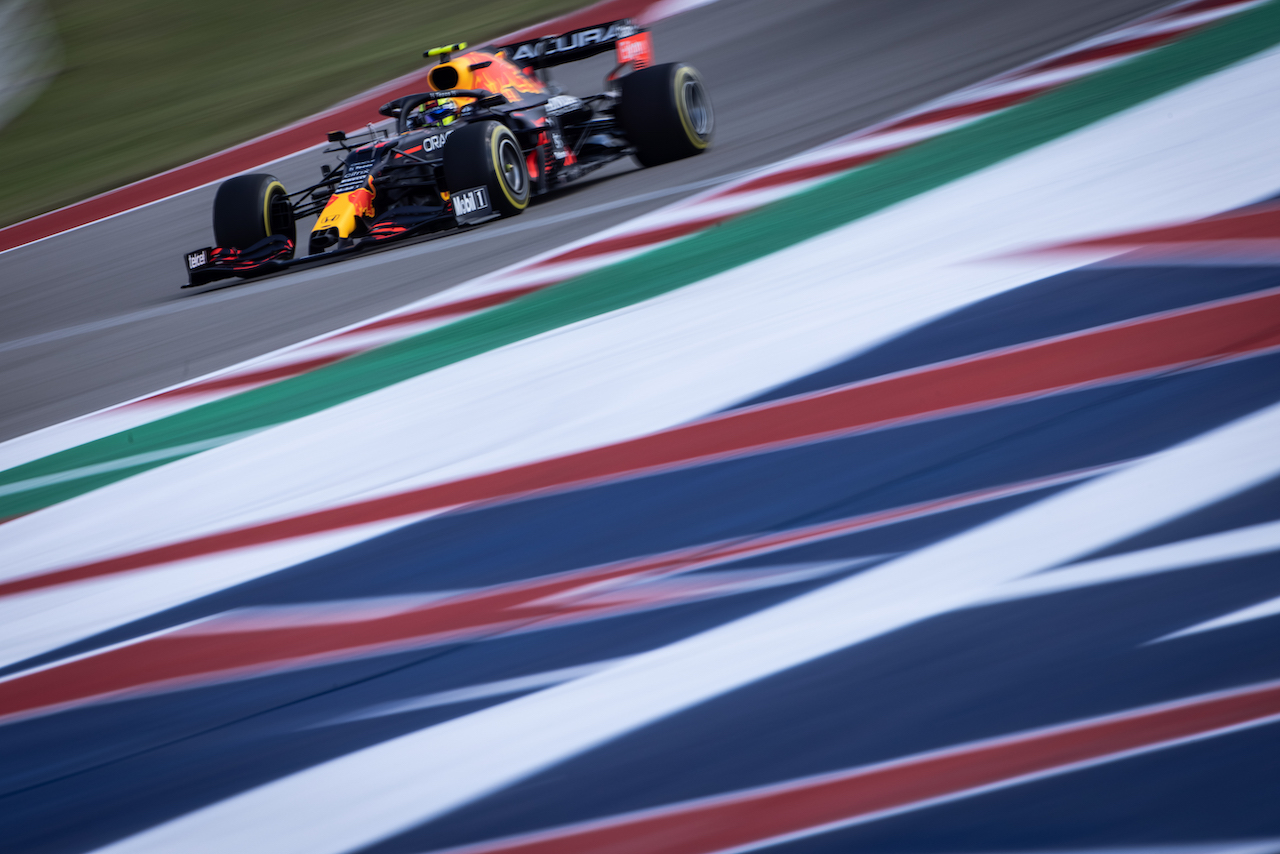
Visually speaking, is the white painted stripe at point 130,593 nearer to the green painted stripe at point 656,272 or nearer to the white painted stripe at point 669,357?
the white painted stripe at point 669,357

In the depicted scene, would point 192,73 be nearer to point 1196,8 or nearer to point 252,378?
point 1196,8

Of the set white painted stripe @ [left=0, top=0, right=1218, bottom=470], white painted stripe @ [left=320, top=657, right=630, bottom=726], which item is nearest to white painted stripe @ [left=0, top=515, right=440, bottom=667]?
white painted stripe @ [left=320, top=657, right=630, bottom=726]

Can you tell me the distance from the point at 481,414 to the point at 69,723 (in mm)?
1692

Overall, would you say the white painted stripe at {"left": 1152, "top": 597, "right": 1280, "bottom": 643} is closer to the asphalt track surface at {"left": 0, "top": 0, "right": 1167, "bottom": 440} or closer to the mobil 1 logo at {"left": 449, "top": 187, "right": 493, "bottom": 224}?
the asphalt track surface at {"left": 0, "top": 0, "right": 1167, "bottom": 440}

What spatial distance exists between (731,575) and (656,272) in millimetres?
2873

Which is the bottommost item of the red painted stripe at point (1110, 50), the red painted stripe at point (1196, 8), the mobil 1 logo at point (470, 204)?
the red painted stripe at point (1110, 50)

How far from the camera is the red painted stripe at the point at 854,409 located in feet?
10.7

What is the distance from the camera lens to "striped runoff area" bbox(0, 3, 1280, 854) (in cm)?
200

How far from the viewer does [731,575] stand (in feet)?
8.73

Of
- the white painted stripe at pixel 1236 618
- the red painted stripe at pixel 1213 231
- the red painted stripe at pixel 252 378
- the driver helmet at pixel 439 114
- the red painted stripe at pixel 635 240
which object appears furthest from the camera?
the driver helmet at pixel 439 114

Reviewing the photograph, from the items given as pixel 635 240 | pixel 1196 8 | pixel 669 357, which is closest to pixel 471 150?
pixel 635 240

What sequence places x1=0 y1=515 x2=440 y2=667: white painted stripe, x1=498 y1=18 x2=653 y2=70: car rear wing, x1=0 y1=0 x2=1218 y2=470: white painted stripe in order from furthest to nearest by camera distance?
1. x1=498 y1=18 x2=653 y2=70: car rear wing
2. x1=0 y1=0 x2=1218 y2=470: white painted stripe
3. x1=0 y1=515 x2=440 y2=667: white painted stripe

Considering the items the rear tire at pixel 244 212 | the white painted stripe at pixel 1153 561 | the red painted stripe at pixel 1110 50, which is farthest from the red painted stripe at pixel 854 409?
the red painted stripe at pixel 1110 50

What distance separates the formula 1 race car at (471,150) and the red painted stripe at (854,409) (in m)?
3.79
